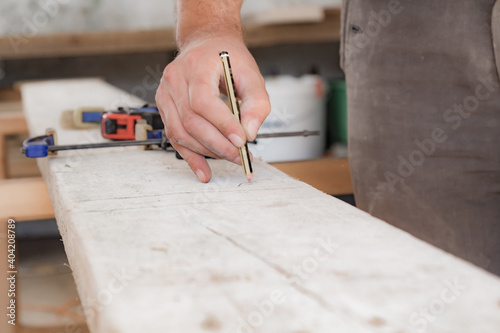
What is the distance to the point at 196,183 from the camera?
2.71 feet

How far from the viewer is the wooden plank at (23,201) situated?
3.87 feet

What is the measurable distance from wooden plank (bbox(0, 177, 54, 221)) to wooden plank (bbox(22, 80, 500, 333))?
41 cm

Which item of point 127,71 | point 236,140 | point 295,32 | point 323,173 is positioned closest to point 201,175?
point 236,140

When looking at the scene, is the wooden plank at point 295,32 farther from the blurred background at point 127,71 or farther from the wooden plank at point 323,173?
the wooden plank at point 323,173

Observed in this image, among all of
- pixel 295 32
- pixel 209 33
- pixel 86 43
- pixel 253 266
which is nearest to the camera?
pixel 253 266

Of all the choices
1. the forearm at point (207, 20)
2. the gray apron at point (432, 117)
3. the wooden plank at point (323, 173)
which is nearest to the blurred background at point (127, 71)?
the wooden plank at point (323, 173)

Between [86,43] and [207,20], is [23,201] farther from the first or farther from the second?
[86,43]

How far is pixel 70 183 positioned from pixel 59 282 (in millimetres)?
1623

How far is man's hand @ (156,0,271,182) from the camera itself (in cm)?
80

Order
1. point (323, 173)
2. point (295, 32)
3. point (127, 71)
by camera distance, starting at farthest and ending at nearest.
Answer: point (127, 71) → point (295, 32) → point (323, 173)

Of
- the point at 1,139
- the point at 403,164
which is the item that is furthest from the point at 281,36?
the point at 403,164

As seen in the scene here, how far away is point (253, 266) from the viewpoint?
515 mm

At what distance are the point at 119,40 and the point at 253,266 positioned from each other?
6.88 ft

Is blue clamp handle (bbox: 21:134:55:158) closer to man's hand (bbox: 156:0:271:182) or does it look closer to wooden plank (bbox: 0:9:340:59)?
man's hand (bbox: 156:0:271:182)
